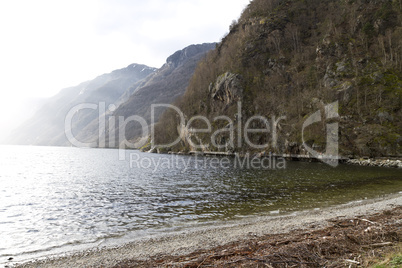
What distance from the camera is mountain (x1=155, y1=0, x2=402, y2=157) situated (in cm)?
6112

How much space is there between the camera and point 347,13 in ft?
302

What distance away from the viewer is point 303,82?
85.1 metres

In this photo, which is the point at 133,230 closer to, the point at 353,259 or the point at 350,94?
the point at 353,259

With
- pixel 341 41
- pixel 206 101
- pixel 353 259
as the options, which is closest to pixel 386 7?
pixel 341 41

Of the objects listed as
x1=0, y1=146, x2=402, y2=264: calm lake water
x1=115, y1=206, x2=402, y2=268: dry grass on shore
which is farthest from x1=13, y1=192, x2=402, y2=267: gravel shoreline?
x1=115, y1=206, x2=402, y2=268: dry grass on shore

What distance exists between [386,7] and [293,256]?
11488 centimetres

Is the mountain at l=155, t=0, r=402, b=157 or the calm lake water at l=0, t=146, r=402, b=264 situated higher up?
the mountain at l=155, t=0, r=402, b=157

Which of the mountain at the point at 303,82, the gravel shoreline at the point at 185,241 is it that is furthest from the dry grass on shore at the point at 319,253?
the mountain at the point at 303,82

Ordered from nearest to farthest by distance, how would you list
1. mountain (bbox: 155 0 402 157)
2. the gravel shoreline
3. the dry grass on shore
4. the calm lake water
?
the dry grass on shore, the gravel shoreline, the calm lake water, mountain (bbox: 155 0 402 157)

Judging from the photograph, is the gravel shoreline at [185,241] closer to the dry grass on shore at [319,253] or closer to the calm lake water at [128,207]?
the calm lake water at [128,207]

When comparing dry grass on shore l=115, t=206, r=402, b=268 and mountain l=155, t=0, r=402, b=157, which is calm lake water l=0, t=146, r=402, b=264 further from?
mountain l=155, t=0, r=402, b=157

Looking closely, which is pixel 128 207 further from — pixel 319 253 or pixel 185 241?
pixel 319 253

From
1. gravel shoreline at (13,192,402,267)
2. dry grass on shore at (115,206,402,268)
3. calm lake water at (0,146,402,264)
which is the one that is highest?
dry grass on shore at (115,206,402,268)

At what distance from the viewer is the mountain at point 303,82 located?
201ft
